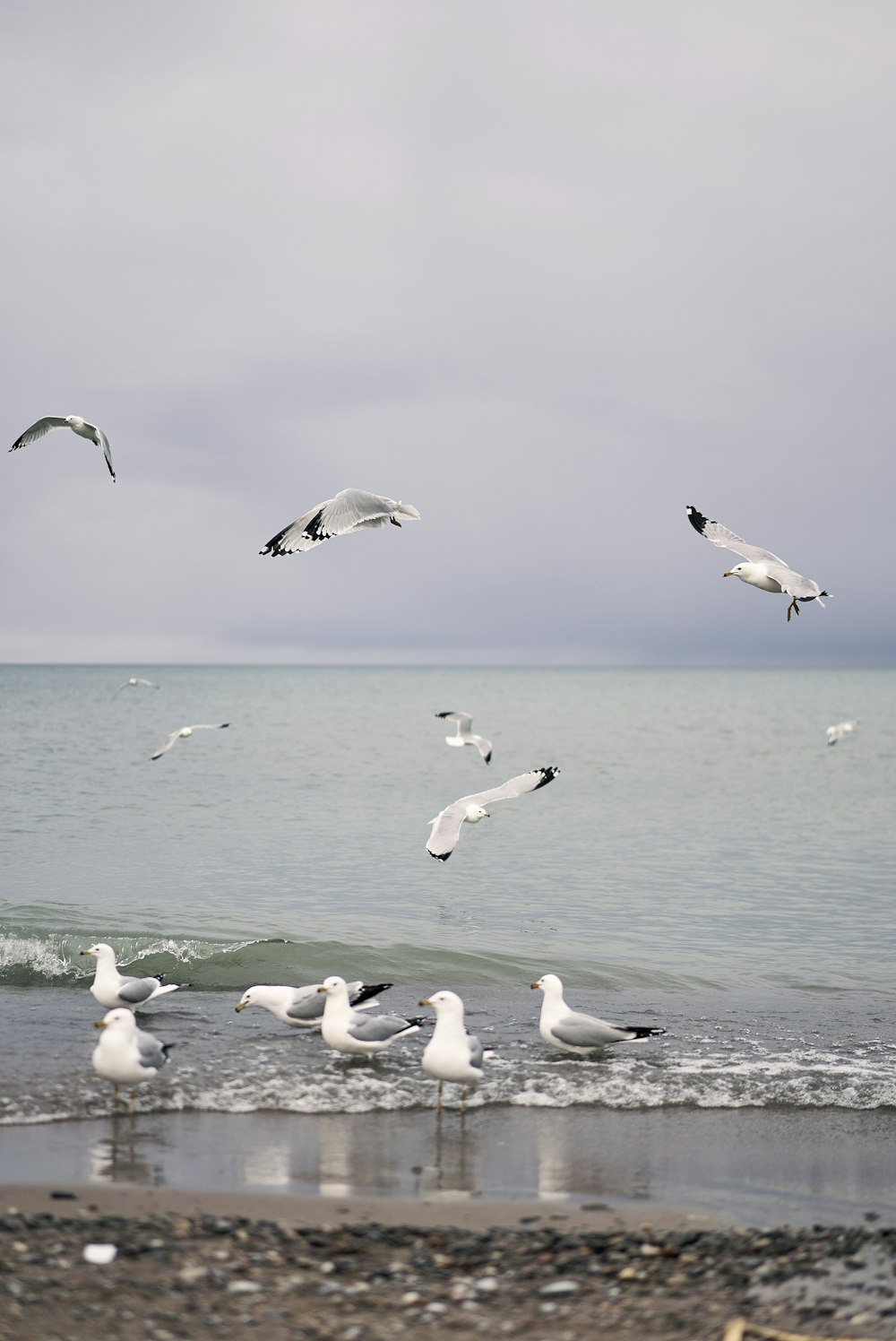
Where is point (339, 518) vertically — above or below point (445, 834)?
above

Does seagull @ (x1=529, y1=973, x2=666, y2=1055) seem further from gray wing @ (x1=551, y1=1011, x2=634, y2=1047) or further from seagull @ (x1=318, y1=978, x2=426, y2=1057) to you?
seagull @ (x1=318, y1=978, x2=426, y2=1057)

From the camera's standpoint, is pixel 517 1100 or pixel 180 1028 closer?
pixel 517 1100

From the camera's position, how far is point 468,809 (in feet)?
47.5

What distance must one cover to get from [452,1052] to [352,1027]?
1324 mm

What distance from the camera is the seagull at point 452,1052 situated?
872 centimetres

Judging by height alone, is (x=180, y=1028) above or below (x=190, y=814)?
below

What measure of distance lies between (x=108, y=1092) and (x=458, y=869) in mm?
13368

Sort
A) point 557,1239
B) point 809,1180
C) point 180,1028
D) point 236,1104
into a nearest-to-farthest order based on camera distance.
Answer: point 557,1239 < point 809,1180 < point 236,1104 < point 180,1028

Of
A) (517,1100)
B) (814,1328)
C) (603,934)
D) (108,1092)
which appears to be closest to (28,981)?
(108,1092)

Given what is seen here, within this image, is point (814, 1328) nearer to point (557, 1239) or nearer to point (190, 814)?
point (557, 1239)

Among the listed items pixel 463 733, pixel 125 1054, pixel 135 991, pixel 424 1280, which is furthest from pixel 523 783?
pixel 463 733

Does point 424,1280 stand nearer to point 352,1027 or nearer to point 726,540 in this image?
point 352,1027

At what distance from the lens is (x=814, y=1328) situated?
5.36 metres

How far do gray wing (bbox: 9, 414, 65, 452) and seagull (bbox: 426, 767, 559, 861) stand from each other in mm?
6420
